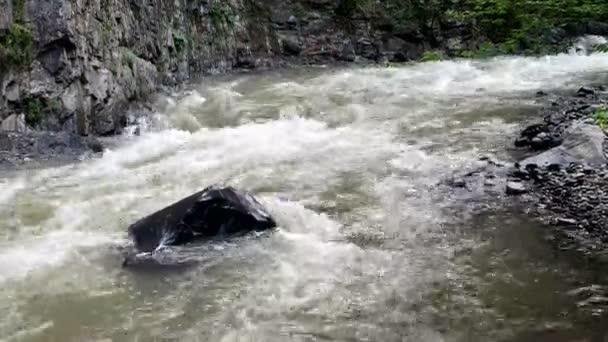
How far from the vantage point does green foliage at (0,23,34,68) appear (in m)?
9.62

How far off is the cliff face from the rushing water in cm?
97

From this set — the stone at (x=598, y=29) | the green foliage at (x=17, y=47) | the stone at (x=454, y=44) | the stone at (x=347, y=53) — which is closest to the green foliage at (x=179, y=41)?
the stone at (x=347, y=53)

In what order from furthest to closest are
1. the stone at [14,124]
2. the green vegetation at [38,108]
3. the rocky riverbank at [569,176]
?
the green vegetation at [38,108] < the stone at [14,124] < the rocky riverbank at [569,176]

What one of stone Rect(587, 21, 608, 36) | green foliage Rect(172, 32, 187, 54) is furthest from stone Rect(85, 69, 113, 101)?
stone Rect(587, 21, 608, 36)

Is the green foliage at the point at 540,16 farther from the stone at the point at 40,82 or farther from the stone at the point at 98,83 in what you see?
the stone at the point at 40,82

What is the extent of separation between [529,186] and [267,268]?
3.14 meters

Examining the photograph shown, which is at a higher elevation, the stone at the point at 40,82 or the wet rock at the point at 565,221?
the stone at the point at 40,82

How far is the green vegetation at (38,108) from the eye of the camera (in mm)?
9828

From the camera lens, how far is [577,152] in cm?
789

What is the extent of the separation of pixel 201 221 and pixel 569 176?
3855 millimetres

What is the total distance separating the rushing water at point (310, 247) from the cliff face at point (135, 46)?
0.97m

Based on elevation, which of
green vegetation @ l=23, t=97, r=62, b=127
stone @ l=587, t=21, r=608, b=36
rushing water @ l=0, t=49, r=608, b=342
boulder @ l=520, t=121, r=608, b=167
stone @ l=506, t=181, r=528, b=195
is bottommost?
rushing water @ l=0, t=49, r=608, b=342

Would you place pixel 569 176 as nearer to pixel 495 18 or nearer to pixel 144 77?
pixel 495 18

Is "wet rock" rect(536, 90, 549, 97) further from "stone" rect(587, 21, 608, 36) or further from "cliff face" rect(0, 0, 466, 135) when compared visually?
"cliff face" rect(0, 0, 466, 135)
